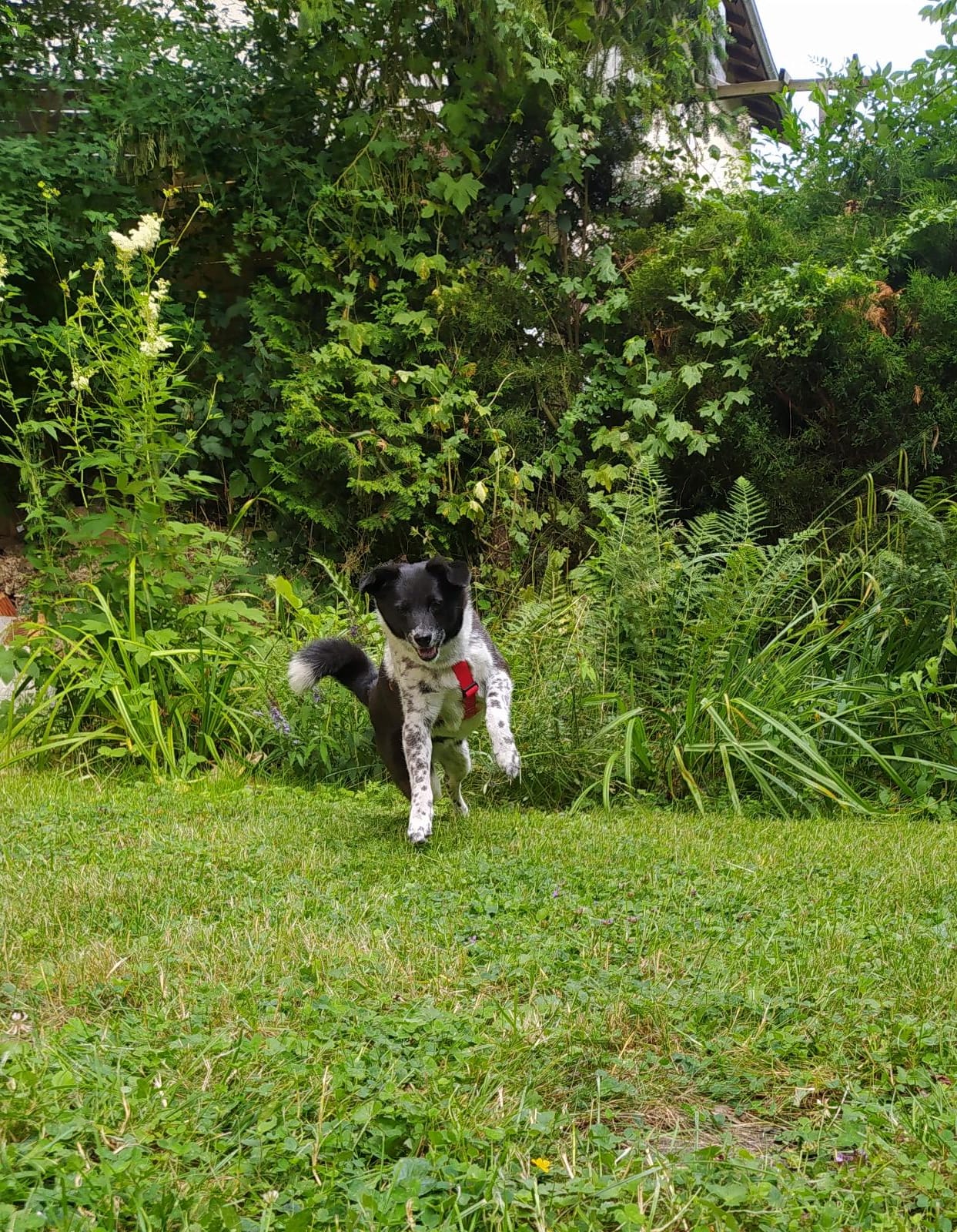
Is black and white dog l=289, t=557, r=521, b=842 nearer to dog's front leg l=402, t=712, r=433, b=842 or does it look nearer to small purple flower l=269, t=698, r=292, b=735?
dog's front leg l=402, t=712, r=433, b=842

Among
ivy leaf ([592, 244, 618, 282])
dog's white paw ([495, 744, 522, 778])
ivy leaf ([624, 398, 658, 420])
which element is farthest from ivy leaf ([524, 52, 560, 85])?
dog's white paw ([495, 744, 522, 778])

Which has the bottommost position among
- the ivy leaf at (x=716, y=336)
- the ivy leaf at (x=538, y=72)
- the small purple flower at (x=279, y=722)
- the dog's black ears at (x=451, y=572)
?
the small purple flower at (x=279, y=722)

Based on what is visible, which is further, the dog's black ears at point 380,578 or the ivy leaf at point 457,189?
the ivy leaf at point 457,189

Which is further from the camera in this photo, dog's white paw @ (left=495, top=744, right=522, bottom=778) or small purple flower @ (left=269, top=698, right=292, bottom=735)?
small purple flower @ (left=269, top=698, right=292, bottom=735)

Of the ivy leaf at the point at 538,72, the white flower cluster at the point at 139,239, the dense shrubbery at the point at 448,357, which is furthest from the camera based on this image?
the ivy leaf at the point at 538,72

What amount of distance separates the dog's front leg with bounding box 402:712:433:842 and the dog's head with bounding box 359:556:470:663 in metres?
0.28

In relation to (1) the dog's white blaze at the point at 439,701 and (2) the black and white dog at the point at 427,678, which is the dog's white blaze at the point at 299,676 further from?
(1) the dog's white blaze at the point at 439,701

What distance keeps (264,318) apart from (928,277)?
15.8ft

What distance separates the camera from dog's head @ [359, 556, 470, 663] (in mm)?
4246

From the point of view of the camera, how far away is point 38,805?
4.69 metres

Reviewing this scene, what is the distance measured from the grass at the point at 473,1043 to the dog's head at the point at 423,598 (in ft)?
3.00

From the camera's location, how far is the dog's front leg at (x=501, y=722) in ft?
13.6

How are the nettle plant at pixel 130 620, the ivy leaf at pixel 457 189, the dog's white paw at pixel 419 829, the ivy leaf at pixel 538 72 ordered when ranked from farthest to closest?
the ivy leaf at pixel 457 189, the ivy leaf at pixel 538 72, the nettle plant at pixel 130 620, the dog's white paw at pixel 419 829

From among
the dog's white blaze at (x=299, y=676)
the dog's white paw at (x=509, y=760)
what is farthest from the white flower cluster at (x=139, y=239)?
the dog's white paw at (x=509, y=760)
